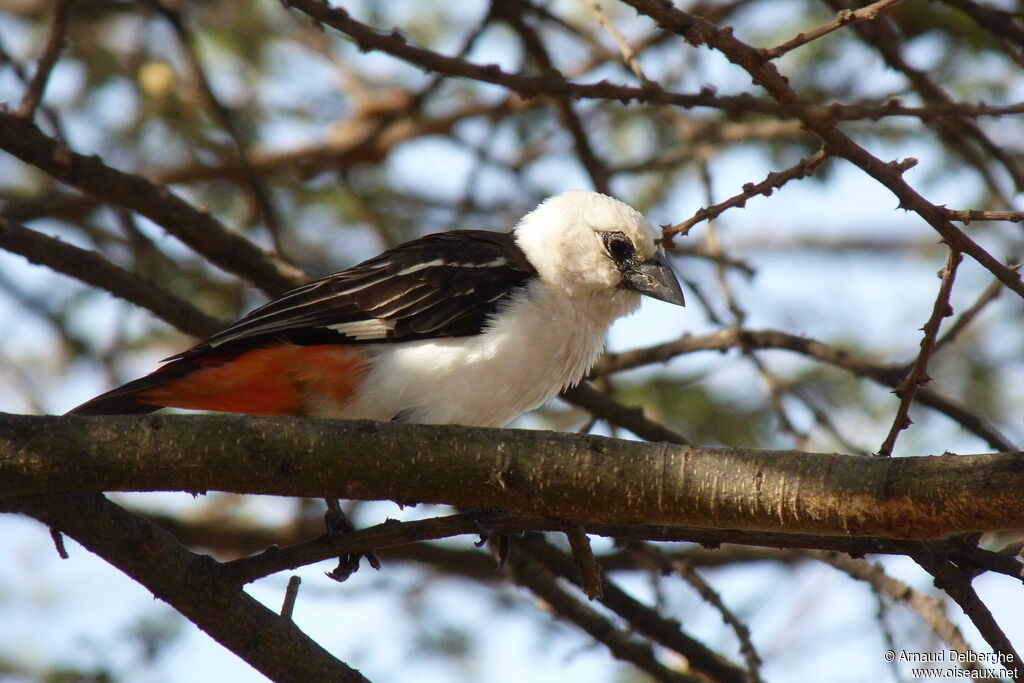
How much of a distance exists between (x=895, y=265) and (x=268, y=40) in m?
6.85

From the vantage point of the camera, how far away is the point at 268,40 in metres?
9.79

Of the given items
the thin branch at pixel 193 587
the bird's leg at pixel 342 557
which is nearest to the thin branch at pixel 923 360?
the thin branch at pixel 193 587

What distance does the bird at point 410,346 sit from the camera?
5.17m

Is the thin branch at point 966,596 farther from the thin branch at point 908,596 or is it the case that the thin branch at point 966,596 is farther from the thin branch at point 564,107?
the thin branch at point 564,107

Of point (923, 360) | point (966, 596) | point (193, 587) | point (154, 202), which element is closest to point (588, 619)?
point (193, 587)

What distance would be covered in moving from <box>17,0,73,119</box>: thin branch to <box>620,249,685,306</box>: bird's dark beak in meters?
3.07

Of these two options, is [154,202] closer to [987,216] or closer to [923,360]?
[923,360]

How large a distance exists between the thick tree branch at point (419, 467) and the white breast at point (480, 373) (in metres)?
1.63

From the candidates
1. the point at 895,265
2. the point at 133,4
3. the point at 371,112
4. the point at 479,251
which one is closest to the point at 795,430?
the point at 479,251

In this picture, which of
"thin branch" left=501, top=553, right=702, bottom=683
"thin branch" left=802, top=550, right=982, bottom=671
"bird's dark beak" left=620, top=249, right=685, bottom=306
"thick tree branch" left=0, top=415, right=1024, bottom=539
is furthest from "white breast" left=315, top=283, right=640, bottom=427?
"thick tree branch" left=0, top=415, right=1024, bottom=539

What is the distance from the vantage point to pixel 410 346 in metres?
5.40

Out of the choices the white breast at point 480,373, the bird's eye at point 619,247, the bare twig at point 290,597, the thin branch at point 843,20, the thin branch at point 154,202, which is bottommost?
the bare twig at point 290,597

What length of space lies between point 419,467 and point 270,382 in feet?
6.12

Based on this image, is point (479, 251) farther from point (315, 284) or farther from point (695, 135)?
point (695, 135)
